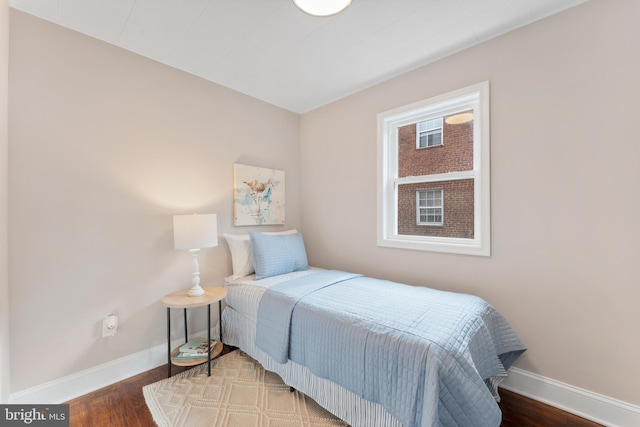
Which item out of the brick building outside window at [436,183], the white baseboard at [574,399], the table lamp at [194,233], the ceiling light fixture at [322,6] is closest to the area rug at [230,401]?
the table lamp at [194,233]

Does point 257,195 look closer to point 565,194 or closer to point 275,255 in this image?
point 275,255

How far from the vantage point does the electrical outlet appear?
75.6 inches

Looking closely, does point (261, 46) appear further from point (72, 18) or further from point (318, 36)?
point (72, 18)

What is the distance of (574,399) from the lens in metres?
1.63

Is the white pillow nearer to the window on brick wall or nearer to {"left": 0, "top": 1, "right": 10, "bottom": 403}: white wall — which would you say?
the window on brick wall

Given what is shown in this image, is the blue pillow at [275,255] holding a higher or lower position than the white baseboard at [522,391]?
higher

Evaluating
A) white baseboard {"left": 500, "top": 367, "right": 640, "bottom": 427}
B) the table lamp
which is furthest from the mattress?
white baseboard {"left": 500, "top": 367, "right": 640, "bottom": 427}

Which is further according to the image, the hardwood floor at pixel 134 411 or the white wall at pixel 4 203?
the hardwood floor at pixel 134 411

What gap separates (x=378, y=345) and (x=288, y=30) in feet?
6.82

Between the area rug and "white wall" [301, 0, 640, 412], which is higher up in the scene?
"white wall" [301, 0, 640, 412]

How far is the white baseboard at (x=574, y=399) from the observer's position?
1.50 m

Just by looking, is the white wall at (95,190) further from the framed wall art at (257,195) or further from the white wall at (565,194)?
the white wall at (565,194)

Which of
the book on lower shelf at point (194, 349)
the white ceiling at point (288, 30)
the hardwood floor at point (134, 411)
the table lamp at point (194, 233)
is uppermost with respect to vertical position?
the white ceiling at point (288, 30)

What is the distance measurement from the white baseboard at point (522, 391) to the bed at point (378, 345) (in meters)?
0.25
